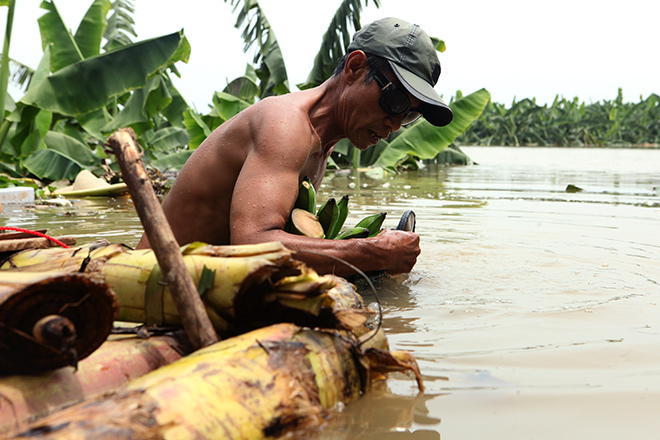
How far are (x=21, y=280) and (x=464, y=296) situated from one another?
206 centimetres

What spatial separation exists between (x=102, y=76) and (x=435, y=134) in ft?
19.4

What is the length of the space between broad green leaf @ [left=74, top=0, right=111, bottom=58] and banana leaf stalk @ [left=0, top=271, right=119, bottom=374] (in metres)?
8.52

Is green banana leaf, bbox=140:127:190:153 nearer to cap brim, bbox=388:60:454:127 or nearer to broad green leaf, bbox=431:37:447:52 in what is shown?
broad green leaf, bbox=431:37:447:52

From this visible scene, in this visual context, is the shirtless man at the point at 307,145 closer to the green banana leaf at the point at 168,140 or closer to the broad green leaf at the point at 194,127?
the broad green leaf at the point at 194,127

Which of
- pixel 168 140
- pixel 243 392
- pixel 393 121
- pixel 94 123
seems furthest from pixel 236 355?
pixel 168 140

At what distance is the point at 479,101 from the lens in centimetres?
1022

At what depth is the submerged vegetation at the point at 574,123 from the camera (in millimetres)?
31234

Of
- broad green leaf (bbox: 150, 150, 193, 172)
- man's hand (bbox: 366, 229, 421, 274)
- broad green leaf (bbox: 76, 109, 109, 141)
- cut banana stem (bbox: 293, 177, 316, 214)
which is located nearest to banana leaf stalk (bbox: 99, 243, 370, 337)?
man's hand (bbox: 366, 229, 421, 274)

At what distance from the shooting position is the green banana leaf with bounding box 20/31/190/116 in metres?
6.83

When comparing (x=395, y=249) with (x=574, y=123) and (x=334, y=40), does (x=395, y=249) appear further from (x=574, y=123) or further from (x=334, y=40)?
(x=574, y=123)

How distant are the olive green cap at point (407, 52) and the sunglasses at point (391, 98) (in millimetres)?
63

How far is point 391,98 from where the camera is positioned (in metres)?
2.63

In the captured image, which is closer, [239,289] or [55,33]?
[239,289]

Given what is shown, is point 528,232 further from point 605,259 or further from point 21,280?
point 21,280
